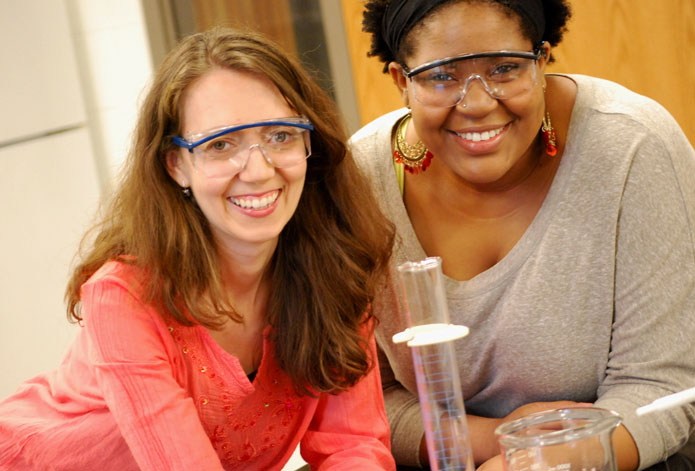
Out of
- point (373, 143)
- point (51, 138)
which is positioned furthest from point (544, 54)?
point (51, 138)

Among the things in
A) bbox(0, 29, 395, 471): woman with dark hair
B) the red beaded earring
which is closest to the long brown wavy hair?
bbox(0, 29, 395, 471): woman with dark hair

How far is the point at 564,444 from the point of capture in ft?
3.14

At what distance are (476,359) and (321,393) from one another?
0.91 ft

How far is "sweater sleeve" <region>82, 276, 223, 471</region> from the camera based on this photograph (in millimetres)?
1251

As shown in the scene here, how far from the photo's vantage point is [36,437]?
1470 mm

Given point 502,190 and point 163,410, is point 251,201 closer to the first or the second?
point 163,410

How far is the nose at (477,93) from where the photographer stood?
54.8 inches

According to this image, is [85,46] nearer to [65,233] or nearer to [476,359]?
[65,233]

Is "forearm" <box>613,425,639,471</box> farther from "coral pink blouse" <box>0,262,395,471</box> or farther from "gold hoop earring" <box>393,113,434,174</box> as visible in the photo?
"gold hoop earring" <box>393,113,434,174</box>

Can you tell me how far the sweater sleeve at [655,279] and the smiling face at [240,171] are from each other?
536mm

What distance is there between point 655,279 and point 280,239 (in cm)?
61

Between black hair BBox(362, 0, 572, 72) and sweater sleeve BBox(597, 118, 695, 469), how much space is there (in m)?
0.24

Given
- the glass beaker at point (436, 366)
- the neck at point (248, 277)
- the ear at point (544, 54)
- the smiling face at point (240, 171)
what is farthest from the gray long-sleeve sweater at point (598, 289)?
the glass beaker at point (436, 366)

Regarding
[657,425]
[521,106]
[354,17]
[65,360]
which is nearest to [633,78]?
[354,17]
